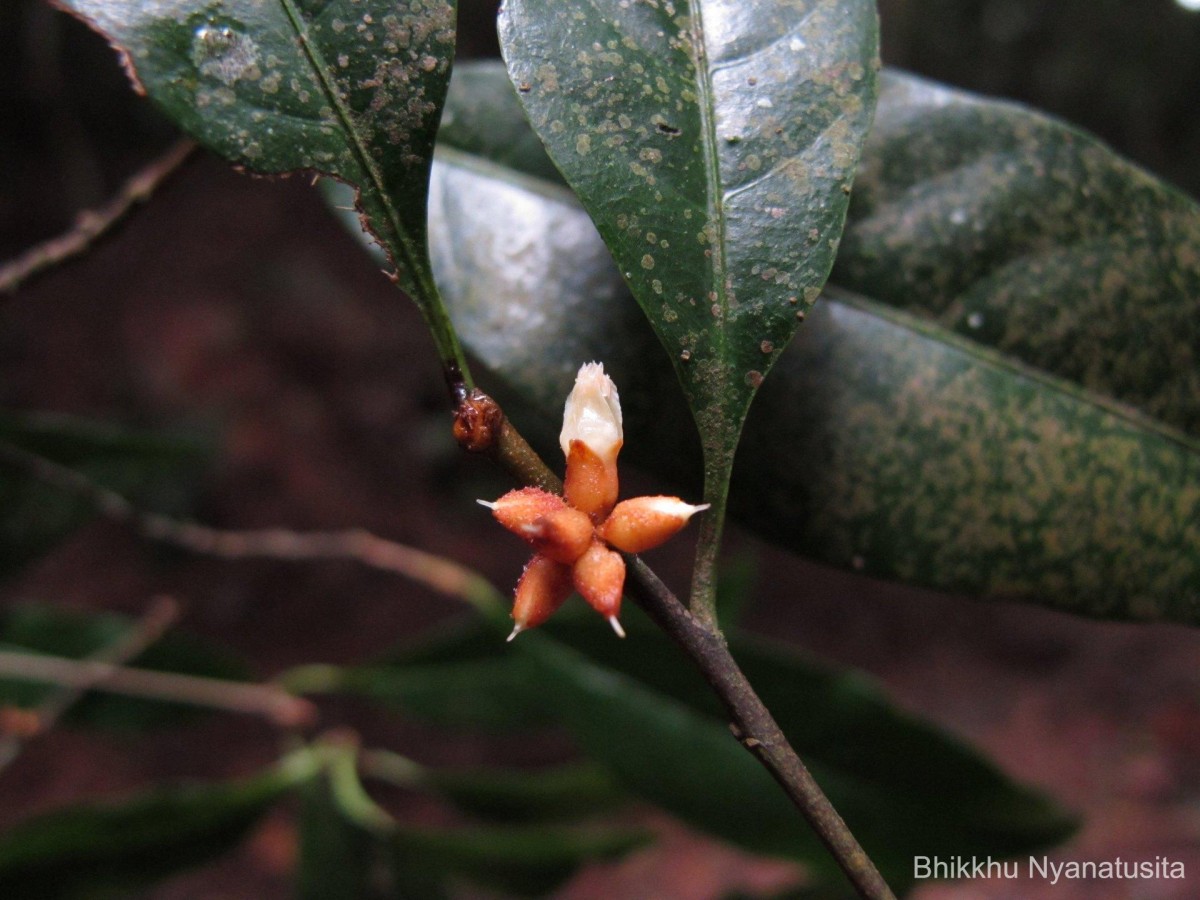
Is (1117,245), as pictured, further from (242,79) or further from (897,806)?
(897,806)

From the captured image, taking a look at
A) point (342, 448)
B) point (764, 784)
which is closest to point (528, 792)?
point (764, 784)

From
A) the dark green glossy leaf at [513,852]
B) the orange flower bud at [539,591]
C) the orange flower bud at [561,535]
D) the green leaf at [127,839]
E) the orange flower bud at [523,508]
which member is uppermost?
the orange flower bud at [523,508]

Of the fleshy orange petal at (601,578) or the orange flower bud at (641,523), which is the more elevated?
the orange flower bud at (641,523)

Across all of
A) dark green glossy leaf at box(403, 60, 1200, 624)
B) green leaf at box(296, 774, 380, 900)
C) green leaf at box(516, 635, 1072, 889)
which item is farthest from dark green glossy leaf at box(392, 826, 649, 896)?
dark green glossy leaf at box(403, 60, 1200, 624)

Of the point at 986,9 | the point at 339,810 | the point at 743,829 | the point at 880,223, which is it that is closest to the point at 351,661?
the point at 339,810

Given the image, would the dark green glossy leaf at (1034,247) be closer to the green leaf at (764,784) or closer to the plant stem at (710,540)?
the plant stem at (710,540)

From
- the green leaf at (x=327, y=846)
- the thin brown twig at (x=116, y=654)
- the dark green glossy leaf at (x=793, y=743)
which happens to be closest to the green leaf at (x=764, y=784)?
the dark green glossy leaf at (x=793, y=743)

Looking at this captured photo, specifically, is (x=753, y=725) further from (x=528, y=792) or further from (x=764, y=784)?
(x=528, y=792)
